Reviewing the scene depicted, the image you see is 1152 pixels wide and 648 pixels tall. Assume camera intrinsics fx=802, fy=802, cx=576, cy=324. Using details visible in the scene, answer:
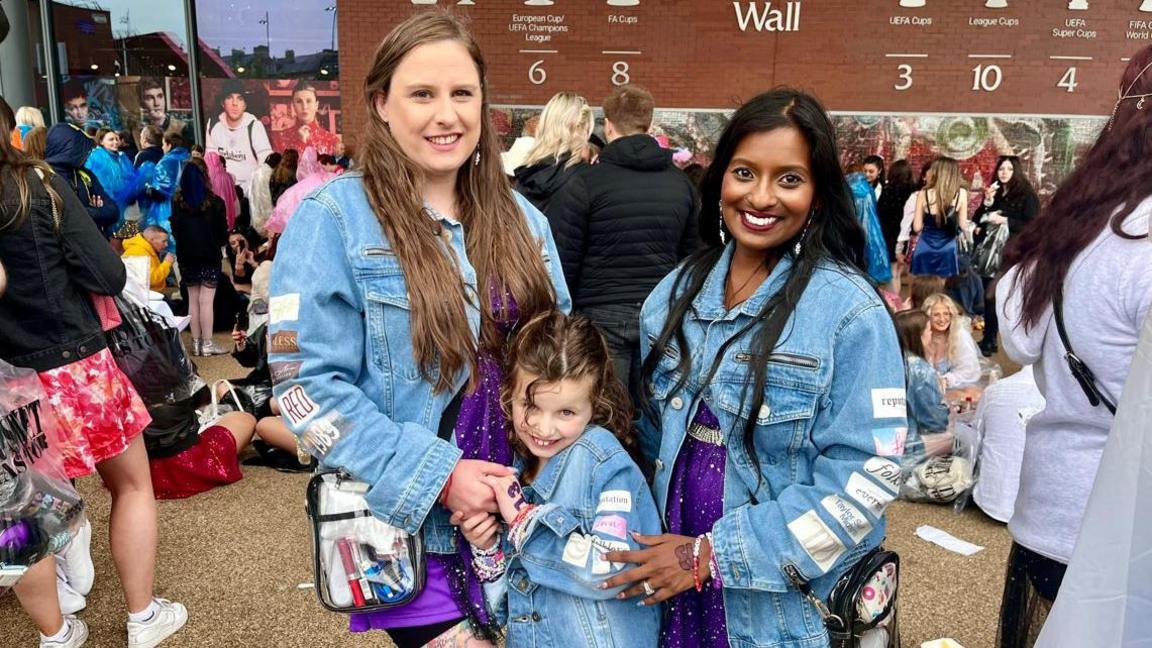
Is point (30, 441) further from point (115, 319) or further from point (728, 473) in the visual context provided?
point (728, 473)

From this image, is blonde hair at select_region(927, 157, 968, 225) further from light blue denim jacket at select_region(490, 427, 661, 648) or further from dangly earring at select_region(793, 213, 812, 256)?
light blue denim jacket at select_region(490, 427, 661, 648)

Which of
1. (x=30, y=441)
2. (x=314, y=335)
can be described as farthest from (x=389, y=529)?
(x=30, y=441)

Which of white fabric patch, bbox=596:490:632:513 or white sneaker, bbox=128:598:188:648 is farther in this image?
white sneaker, bbox=128:598:188:648

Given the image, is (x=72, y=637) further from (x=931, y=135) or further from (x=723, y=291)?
(x=931, y=135)

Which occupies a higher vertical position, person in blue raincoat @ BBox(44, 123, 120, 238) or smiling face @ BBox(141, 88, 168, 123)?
smiling face @ BBox(141, 88, 168, 123)

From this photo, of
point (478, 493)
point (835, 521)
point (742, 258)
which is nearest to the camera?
point (835, 521)

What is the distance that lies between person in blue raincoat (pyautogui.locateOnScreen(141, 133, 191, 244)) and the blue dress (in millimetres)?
7586

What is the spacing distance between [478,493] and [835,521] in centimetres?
68

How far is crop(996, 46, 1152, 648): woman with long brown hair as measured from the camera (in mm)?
1614

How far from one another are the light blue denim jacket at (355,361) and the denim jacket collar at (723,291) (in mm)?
547

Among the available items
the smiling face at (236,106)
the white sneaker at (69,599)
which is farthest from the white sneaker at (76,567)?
the smiling face at (236,106)

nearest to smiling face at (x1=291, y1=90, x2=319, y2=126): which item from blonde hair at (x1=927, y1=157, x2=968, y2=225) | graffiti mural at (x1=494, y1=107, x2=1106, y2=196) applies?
graffiti mural at (x1=494, y1=107, x2=1106, y2=196)

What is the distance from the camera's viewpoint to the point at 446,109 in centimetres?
165

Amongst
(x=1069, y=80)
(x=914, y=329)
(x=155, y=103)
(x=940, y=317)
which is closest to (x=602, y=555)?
(x=914, y=329)
